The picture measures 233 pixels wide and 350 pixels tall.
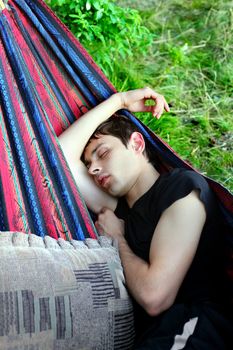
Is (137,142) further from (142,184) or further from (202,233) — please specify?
(202,233)

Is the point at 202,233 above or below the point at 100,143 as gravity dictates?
below

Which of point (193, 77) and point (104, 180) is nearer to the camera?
point (104, 180)

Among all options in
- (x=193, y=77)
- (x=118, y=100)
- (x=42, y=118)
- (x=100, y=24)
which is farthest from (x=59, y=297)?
(x=193, y=77)

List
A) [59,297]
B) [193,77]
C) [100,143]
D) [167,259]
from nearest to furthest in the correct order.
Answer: [59,297] → [167,259] → [100,143] → [193,77]

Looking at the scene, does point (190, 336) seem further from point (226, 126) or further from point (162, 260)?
point (226, 126)

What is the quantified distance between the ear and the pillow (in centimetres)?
45

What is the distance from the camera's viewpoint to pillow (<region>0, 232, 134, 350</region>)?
45.5 inches

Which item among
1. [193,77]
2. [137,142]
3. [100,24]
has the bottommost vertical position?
[193,77]

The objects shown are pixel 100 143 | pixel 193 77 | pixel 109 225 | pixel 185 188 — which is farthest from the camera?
pixel 193 77

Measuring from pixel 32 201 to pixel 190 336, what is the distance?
55 centimetres

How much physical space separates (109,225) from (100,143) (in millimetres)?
283

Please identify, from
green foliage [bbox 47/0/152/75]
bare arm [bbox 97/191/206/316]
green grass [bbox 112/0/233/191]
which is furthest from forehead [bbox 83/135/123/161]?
green grass [bbox 112/0/233/191]

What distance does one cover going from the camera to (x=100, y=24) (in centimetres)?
240

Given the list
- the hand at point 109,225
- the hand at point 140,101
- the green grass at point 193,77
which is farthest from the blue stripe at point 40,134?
the green grass at point 193,77
